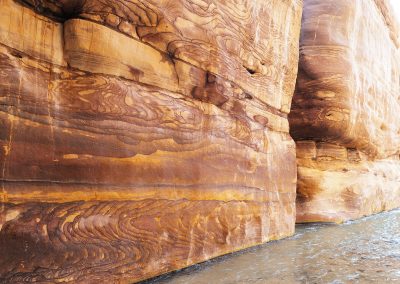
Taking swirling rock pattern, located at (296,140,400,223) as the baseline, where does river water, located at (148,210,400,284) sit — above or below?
below

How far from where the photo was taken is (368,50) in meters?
7.11

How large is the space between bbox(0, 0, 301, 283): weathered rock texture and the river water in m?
0.18

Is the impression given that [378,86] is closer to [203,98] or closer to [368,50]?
[368,50]

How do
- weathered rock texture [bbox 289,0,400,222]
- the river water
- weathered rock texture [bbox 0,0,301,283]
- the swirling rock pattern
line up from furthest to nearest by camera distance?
1. the swirling rock pattern
2. weathered rock texture [bbox 289,0,400,222]
3. the river water
4. weathered rock texture [bbox 0,0,301,283]

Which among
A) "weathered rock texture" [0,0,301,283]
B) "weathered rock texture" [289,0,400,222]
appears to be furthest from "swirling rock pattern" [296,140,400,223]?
"weathered rock texture" [0,0,301,283]

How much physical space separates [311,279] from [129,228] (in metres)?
1.52

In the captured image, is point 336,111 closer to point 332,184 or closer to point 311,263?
point 332,184


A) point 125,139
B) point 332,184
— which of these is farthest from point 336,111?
point 125,139

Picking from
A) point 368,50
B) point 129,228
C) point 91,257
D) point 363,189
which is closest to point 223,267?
point 129,228

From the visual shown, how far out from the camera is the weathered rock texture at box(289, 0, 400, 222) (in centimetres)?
598

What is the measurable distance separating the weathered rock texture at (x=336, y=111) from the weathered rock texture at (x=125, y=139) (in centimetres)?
223

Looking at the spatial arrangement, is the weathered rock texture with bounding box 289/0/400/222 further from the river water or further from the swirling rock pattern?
the river water

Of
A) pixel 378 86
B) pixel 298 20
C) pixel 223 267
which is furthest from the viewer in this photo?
pixel 378 86

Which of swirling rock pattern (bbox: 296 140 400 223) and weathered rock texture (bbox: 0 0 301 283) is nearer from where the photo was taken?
weathered rock texture (bbox: 0 0 301 283)
